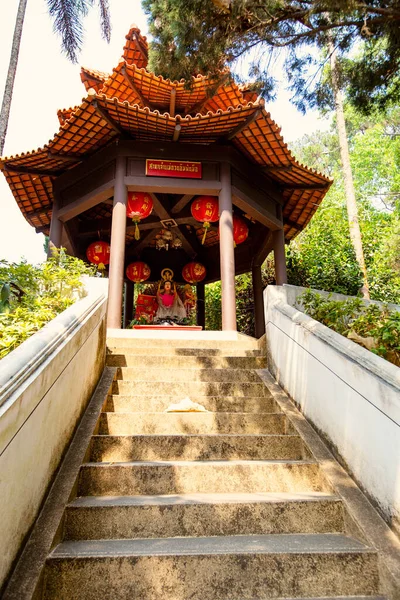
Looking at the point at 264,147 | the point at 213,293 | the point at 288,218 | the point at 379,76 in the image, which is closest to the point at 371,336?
the point at 379,76

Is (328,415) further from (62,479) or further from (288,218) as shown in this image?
(288,218)

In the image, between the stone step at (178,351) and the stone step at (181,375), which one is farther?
the stone step at (178,351)

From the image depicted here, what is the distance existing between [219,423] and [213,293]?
1154 centimetres

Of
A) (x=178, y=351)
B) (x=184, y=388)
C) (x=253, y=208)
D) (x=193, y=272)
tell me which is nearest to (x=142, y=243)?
(x=193, y=272)

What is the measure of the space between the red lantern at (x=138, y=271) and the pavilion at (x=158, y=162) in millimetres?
1884

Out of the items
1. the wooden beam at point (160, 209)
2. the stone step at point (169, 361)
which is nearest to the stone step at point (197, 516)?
the stone step at point (169, 361)

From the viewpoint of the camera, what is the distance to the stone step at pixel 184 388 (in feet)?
12.8

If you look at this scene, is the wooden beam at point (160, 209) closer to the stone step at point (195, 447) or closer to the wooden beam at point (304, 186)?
the wooden beam at point (304, 186)

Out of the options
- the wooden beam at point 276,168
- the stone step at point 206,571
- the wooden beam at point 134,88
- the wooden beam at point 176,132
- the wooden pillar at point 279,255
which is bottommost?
the stone step at point 206,571

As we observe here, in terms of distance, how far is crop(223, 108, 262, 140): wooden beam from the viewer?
606cm

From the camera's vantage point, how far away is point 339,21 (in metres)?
4.33

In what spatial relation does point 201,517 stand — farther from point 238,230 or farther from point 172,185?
point 238,230

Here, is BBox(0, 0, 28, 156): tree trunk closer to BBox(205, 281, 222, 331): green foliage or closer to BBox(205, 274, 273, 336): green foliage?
BBox(205, 274, 273, 336): green foliage

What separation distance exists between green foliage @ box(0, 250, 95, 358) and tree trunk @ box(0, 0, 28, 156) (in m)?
4.75
